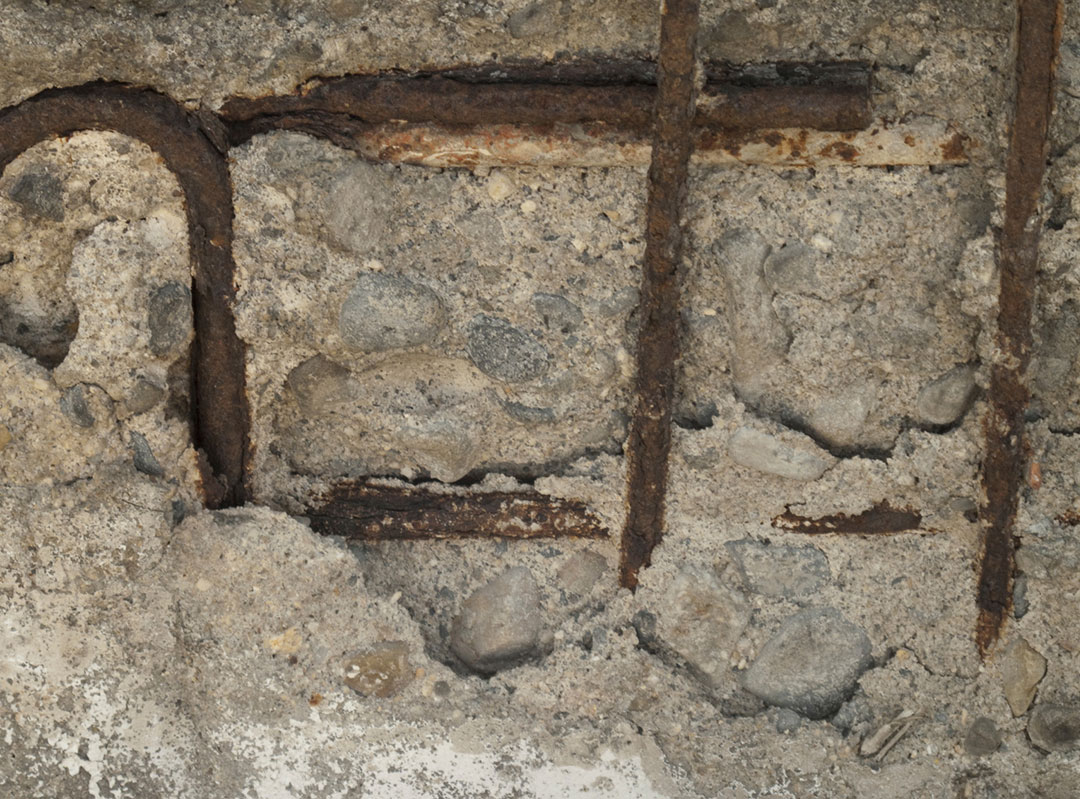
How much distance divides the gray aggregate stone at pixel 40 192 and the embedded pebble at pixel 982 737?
4.02 feet

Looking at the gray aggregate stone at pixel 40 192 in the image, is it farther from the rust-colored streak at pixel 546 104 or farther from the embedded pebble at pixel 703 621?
the embedded pebble at pixel 703 621

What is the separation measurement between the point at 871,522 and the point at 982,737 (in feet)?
0.96

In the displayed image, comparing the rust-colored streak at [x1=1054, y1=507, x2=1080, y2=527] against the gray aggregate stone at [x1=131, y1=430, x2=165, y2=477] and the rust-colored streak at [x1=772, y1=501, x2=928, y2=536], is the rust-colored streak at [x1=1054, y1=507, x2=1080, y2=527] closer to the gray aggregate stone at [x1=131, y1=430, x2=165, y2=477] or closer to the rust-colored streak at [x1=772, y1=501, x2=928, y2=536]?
the rust-colored streak at [x1=772, y1=501, x2=928, y2=536]

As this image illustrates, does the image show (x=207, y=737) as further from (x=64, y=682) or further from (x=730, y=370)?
(x=730, y=370)

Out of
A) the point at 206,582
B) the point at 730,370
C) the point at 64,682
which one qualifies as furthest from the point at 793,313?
the point at 64,682

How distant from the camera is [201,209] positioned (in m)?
1.25

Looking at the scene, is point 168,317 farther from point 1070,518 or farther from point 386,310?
point 1070,518

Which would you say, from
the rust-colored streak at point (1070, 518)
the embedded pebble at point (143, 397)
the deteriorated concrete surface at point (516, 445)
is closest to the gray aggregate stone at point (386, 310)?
the deteriorated concrete surface at point (516, 445)

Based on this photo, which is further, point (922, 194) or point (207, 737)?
point (207, 737)

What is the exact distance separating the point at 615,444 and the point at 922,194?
0.45 m

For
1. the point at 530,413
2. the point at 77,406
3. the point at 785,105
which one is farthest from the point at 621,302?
the point at 77,406

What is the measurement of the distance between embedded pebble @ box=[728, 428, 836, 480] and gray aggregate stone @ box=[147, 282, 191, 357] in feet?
2.14

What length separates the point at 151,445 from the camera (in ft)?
4.24

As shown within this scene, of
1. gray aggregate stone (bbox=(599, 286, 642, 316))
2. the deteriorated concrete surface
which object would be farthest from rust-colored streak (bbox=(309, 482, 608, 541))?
gray aggregate stone (bbox=(599, 286, 642, 316))
